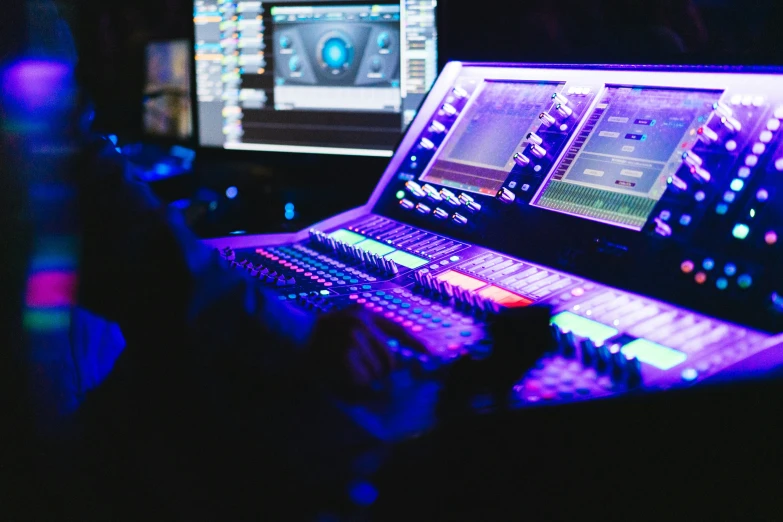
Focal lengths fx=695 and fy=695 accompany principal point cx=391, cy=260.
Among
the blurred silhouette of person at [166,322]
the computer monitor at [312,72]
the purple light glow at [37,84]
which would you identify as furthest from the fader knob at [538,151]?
the purple light glow at [37,84]

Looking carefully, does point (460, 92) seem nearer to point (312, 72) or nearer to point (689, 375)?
point (312, 72)

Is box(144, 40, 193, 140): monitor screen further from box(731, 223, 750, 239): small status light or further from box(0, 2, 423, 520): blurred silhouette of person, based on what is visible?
box(731, 223, 750, 239): small status light

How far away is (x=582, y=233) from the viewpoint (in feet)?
3.79

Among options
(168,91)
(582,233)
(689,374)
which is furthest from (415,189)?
(168,91)

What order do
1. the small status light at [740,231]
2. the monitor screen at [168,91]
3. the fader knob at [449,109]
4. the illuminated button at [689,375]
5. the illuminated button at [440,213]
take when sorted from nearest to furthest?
the illuminated button at [689,375] < the small status light at [740,231] < the illuminated button at [440,213] < the fader knob at [449,109] < the monitor screen at [168,91]

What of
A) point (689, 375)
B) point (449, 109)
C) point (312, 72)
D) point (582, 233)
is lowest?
point (689, 375)

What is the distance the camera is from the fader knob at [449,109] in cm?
153

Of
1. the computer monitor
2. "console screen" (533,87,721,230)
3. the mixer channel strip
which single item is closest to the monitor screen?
the computer monitor

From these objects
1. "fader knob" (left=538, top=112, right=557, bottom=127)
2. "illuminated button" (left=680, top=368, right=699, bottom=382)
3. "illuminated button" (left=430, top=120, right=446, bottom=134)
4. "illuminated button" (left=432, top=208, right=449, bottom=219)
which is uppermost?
"fader knob" (left=538, top=112, right=557, bottom=127)

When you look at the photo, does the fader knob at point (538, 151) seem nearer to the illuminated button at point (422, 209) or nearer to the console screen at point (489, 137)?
the console screen at point (489, 137)

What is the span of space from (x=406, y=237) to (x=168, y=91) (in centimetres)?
154

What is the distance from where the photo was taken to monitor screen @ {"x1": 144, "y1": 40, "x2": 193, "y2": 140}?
2473 millimetres

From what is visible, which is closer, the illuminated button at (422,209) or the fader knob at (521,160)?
the fader knob at (521,160)

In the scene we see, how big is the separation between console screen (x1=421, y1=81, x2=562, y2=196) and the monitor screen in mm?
1220
